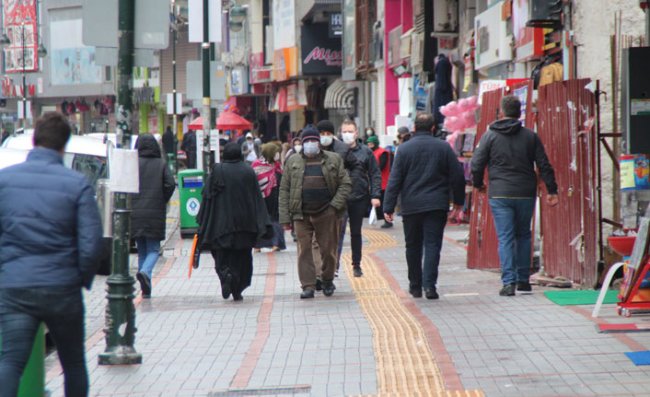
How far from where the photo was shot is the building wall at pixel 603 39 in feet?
42.3

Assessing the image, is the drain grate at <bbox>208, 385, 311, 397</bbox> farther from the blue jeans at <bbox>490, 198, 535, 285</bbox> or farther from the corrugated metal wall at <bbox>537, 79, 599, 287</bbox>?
the corrugated metal wall at <bbox>537, 79, 599, 287</bbox>

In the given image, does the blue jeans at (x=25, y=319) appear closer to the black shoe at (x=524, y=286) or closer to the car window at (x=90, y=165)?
the black shoe at (x=524, y=286)

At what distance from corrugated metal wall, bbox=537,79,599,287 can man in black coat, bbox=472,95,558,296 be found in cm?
42

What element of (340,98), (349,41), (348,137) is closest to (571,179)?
(348,137)

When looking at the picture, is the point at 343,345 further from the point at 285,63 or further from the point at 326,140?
the point at 285,63

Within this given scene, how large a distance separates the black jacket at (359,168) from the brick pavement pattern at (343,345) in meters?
1.17

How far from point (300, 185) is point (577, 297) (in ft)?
9.44

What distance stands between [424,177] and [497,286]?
1720mm

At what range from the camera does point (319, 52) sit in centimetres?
4531

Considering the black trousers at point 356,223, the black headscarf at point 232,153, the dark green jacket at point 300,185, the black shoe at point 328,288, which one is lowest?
the black shoe at point 328,288

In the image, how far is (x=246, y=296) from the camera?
13891 mm

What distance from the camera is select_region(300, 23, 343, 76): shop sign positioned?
4506cm

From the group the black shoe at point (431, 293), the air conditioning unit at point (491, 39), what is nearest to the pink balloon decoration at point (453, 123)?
the air conditioning unit at point (491, 39)

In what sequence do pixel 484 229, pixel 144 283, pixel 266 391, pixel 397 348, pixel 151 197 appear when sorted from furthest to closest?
1. pixel 484 229
2. pixel 151 197
3. pixel 144 283
4. pixel 397 348
5. pixel 266 391
